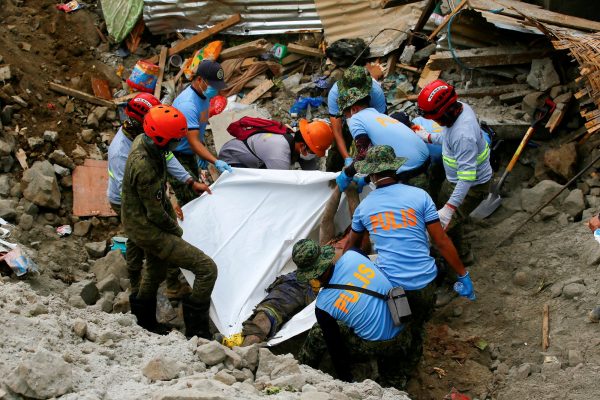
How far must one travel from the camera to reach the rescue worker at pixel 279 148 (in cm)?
642

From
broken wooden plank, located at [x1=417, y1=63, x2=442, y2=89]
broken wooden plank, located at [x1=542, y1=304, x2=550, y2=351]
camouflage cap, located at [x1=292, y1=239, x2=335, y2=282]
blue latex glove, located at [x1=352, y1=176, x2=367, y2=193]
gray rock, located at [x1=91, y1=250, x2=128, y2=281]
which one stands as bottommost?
gray rock, located at [x1=91, y1=250, x2=128, y2=281]

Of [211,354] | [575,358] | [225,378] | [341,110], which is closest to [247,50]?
[341,110]

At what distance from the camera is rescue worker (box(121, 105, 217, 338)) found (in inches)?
201

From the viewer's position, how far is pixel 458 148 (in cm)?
547

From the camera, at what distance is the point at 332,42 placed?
30.2 feet

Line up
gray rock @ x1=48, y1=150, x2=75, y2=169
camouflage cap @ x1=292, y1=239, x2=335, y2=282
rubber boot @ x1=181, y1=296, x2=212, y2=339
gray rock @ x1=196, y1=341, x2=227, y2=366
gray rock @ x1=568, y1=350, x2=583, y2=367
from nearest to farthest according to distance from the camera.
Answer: gray rock @ x1=196, y1=341, x2=227, y2=366, camouflage cap @ x1=292, y1=239, x2=335, y2=282, gray rock @ x1=568, y1=350, x2=583, y2=367, rubber boot @ x1=181, y1=296, x2=212, y2=339, gray rock @ x1=48, y1=150, x2=75, y2=169

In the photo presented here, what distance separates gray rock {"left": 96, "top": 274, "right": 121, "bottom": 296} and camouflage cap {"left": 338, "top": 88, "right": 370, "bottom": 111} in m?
2.60

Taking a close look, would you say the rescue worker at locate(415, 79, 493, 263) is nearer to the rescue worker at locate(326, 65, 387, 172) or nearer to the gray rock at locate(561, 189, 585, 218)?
the rescue worker at locate(326, 65, 387, 172)

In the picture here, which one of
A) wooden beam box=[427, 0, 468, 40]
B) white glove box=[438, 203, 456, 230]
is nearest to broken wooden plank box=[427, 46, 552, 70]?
wooden beam box=[427, 0, 468, 40]

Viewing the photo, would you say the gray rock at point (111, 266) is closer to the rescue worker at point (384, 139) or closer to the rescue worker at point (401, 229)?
the rescue worker at point (384, 139)

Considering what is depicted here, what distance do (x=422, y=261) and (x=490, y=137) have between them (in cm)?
206

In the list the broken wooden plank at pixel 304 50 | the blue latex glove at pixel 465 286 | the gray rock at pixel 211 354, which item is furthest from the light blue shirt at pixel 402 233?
the broken wooden plank at pixel 304 50

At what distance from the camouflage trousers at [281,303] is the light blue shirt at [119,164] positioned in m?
1.23

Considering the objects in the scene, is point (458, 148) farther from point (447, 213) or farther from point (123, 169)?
point (123, 169)
